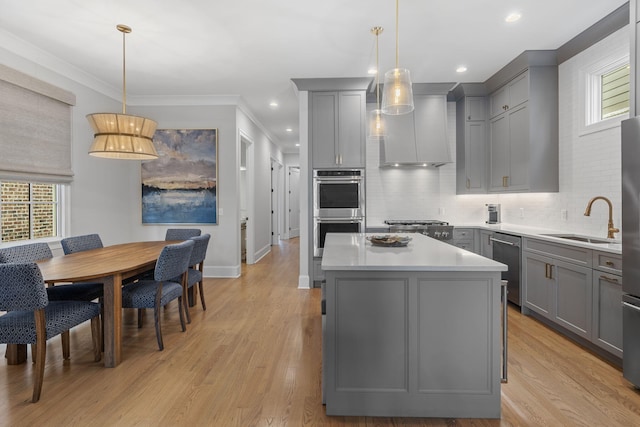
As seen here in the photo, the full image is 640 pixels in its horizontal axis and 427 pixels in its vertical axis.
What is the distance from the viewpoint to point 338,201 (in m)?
4.48

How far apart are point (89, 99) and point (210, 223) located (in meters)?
2.31

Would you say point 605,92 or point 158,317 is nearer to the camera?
point 158,317

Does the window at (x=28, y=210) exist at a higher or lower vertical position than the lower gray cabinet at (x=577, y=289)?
higher

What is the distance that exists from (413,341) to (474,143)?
150 inches

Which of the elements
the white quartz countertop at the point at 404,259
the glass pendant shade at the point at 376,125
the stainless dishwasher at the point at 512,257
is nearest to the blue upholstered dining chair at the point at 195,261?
the white quartz countertop at the point at 404,259

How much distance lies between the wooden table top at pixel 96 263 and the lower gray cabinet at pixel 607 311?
3603mm

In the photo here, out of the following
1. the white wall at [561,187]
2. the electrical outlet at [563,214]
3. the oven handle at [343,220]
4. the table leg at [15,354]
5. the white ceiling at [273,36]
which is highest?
the white ceiling at [273,36]

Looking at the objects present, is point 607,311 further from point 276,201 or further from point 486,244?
point 276,201

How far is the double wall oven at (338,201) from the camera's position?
446 centimetres

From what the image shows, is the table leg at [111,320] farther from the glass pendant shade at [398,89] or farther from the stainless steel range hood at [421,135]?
the stainless steel range hood at [421,135]

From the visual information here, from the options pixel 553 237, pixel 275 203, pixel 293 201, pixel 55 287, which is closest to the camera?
pixel 55 287

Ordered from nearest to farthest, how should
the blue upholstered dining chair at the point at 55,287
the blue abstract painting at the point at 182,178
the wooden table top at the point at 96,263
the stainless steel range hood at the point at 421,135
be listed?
1. the wooden table top at the point at 96,263
2. the blue upholstered dining chair at the point at 55,287
3. the stainless steel range hood at the point at 421,135
4. the blue abstract painting at the point at 182,178

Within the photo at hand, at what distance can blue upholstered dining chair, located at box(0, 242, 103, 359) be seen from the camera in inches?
101

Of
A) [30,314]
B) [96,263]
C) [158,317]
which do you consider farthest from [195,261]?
[30,314]
